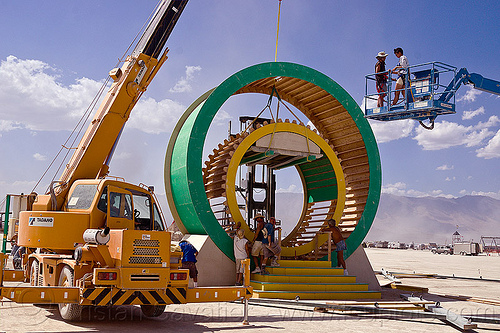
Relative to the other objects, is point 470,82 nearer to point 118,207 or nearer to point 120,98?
point 120,98

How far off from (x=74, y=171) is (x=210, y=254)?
4.44m

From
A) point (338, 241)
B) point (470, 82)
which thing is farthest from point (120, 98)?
point (470, 82)

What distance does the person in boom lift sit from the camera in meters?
15.9

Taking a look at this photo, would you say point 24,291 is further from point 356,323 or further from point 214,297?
point 356,323

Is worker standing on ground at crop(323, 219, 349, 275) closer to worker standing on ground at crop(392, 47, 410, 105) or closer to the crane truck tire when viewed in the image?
worker standing on ground at crop(392, 47, 410, 105)

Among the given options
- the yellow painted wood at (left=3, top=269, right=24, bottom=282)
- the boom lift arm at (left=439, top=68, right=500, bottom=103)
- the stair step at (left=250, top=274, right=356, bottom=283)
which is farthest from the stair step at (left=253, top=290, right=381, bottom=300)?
the boom lift arm at (left=439, top=68, right=500, bottom=103)

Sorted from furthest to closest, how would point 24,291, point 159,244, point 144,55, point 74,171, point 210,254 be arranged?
point 210,254 < point 144,55 < point 74,171 < point 159,244 < point 24,291

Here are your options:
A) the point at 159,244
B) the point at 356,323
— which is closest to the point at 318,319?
the point at 356,323

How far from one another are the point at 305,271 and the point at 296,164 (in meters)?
4.65

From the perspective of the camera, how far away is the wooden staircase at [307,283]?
13625 mm

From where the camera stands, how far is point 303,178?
19438 mm

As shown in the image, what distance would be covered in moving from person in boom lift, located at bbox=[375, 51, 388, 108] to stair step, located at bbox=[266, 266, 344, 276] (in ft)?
16.5

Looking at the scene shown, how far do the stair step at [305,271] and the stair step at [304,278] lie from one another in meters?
0.27

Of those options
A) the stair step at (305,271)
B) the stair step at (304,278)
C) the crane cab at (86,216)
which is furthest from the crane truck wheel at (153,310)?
the stair step at (305,271)
